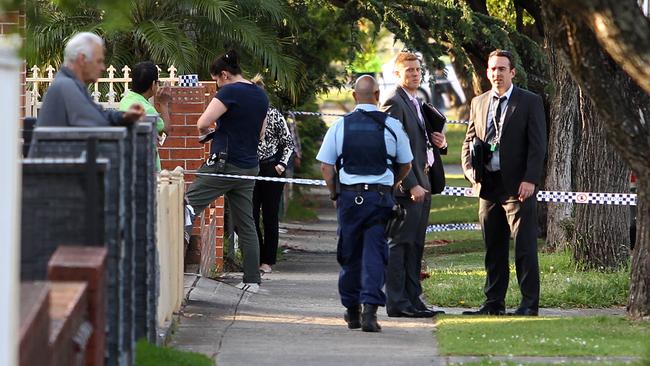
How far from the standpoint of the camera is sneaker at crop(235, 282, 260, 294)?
1138 cm

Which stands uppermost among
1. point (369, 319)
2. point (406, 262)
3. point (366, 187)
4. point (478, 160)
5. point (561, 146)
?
point (561, 146)

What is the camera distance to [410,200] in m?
9.91

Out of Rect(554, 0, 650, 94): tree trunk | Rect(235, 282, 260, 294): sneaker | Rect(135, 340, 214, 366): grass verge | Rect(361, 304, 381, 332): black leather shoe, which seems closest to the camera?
Rect(135, 340, 214, 366): grass verge

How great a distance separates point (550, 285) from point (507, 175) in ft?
6.32

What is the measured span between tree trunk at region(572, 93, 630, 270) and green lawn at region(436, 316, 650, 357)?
10.5 ft

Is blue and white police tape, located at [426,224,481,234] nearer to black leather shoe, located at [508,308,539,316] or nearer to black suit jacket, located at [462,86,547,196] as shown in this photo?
black leather shoe, located at [508,308,539,316]

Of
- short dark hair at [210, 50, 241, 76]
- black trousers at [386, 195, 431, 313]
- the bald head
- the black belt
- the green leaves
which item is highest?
the green leaves

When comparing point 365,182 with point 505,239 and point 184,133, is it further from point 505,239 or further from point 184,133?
point 184,133

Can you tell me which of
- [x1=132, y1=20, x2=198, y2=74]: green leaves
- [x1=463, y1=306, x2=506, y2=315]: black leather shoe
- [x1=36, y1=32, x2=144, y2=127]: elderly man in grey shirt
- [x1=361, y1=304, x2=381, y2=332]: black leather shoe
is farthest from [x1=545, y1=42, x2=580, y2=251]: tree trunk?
[x1=36, y1=32, x2=144, y2=127]: elderly man in grey shirt

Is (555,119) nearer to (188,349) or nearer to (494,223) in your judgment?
(494,223)

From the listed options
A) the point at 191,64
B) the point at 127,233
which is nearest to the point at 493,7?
the point at 191,64

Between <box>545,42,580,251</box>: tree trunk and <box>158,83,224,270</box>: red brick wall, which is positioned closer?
<box>158,83,224,270</box>: red brick wall

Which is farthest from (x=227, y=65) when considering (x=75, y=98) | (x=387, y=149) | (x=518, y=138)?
(x=75, y=98)

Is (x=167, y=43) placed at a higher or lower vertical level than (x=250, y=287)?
higher
